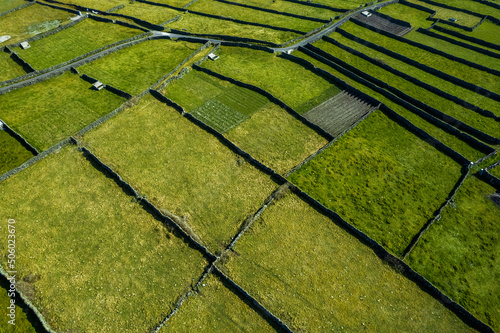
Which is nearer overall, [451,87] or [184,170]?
[184,170]

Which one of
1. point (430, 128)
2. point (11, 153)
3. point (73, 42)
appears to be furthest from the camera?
point (73, 42)

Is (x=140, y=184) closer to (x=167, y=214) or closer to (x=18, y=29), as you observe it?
(x=167, y=214)

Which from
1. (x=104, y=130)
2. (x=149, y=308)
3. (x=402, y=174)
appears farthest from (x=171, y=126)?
(x=402, y=174)

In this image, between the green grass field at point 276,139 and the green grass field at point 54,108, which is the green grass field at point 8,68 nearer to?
the green grass field at point 54,108

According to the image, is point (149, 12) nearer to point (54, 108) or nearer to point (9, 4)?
point (9, 4)

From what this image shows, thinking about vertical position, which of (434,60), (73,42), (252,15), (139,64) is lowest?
(139,64)

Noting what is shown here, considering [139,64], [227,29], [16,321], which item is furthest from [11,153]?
[227,29]

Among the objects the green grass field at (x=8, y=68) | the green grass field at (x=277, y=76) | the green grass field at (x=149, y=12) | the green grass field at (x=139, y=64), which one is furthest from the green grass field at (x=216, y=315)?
the green grass field at (x=149, y=12)

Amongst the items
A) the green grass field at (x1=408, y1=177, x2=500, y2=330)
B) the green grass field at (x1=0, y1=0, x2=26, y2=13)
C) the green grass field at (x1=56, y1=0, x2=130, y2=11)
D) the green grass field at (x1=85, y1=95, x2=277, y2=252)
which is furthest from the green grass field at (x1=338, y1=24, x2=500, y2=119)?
the green grass field at (x1=0, y1=0, x2=26, y2=13)

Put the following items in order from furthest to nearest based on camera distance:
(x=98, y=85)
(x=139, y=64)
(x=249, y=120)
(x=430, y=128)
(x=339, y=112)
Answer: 1. (x=139, y=64)
2. (x=98, y=85)
3. (x=339, y=112)
4. (x=430, y=128)
5. (x=249, y=120)
